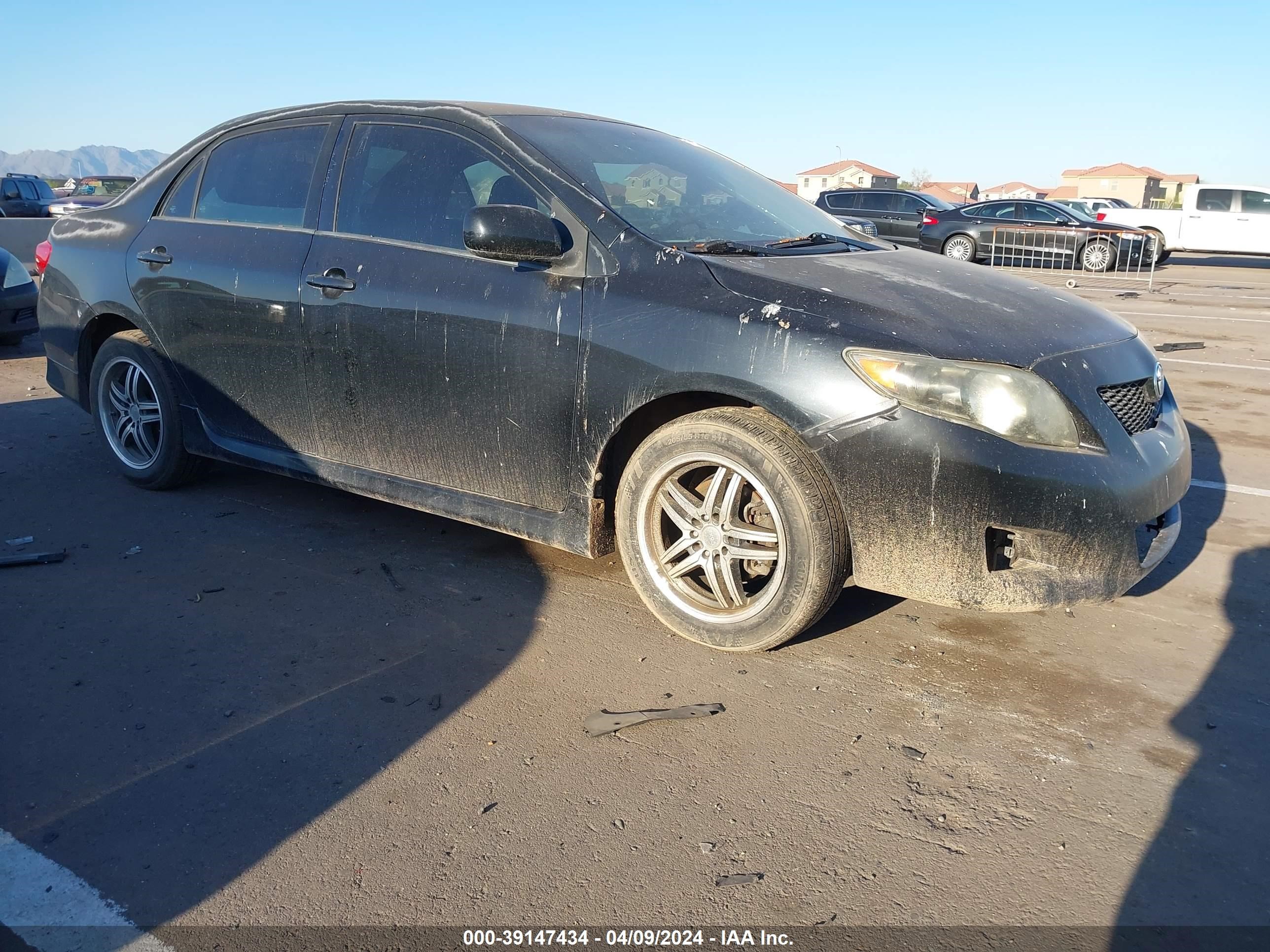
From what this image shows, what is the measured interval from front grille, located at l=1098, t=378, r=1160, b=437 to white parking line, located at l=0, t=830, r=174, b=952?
9.83 ft

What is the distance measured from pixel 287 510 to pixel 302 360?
3.24 ft

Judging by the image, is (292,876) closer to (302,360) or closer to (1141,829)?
(1141,829)

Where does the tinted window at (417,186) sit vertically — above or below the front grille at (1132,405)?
above

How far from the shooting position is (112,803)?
105 inches

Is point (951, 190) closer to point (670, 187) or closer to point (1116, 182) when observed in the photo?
point (1116, 182)

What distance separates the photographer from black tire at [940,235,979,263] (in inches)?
837

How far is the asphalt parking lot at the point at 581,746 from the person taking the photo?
7.76 ft

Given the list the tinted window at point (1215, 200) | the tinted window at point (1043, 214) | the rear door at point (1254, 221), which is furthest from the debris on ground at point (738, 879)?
the tinted window at point (1215, 200)

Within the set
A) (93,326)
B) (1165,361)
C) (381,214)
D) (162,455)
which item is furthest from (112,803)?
(1165,361)

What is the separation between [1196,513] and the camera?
4953mm

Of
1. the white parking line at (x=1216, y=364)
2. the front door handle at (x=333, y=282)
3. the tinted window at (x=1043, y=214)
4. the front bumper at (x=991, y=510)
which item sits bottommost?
the front bumper at (x=991, y=510)

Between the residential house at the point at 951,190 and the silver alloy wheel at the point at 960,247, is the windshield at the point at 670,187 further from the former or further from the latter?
the residential house at the point at 951,190

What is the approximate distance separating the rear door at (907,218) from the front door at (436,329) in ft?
68.0

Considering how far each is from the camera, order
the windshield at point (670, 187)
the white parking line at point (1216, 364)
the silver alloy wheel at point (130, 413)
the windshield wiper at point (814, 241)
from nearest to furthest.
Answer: the windshield at point (670, 187) → the windshield wiper at point (814, 241) → the silver alloy wheel at point (130, 413) → the white parking line at point (1216, 364)
